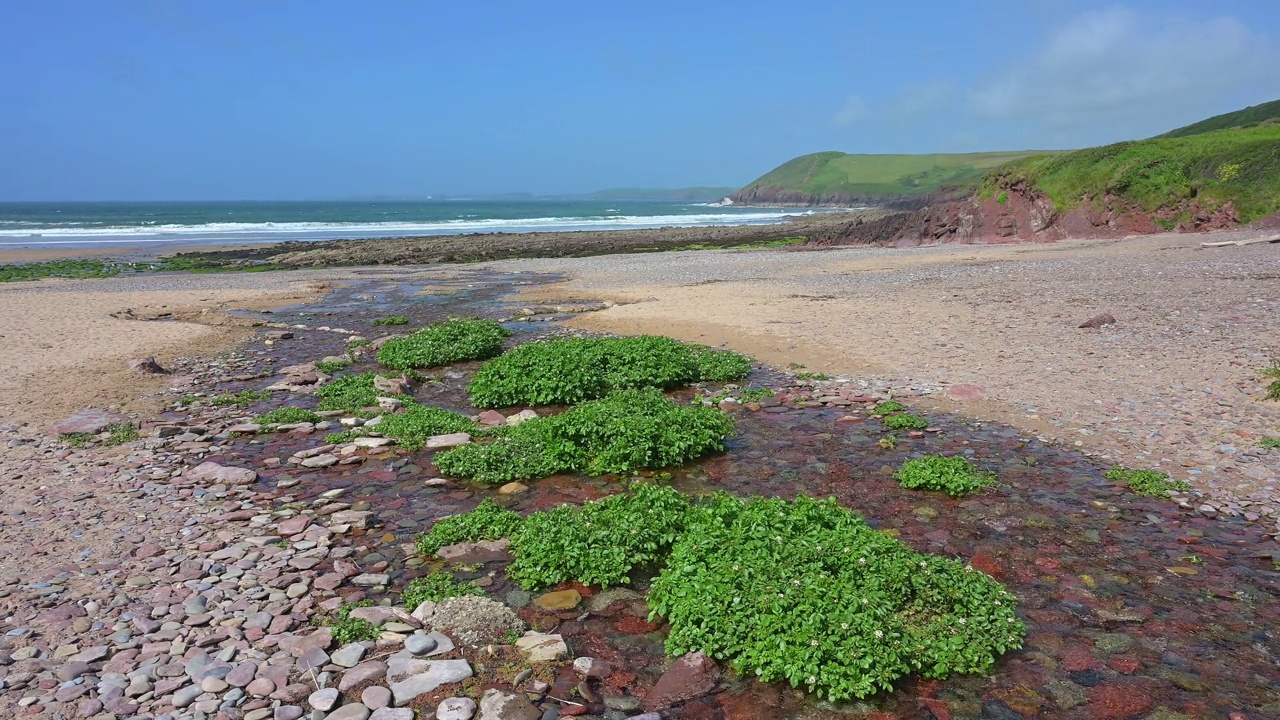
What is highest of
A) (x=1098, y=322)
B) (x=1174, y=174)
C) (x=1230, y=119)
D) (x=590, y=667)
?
(x=1230, y=119)

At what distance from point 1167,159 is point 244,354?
135 feet

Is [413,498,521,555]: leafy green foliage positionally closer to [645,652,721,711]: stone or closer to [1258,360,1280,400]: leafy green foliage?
[645,652,721,711]: stone

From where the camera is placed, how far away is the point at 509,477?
28.3 ft

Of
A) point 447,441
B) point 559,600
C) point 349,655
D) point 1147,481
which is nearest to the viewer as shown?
point 349,655

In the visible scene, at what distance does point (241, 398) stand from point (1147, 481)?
12433mm

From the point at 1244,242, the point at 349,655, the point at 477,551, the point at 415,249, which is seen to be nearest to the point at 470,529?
the point at 477,551

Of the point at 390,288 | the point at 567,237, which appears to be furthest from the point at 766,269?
the point at 567,237

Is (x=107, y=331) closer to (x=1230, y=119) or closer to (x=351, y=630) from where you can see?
(x=351, y=630)

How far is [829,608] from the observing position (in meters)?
4.97

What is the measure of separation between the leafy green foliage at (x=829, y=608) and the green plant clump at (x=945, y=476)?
86.2 inches

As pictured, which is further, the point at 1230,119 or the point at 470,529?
the point at 1230,119

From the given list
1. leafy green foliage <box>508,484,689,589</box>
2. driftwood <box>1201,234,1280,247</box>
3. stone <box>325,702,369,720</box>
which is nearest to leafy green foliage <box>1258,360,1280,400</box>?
leafy green foliage <box>508,484,689,589</box>

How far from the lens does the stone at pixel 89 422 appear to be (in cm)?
1009

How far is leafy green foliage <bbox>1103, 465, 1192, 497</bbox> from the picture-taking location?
24.8 feet
